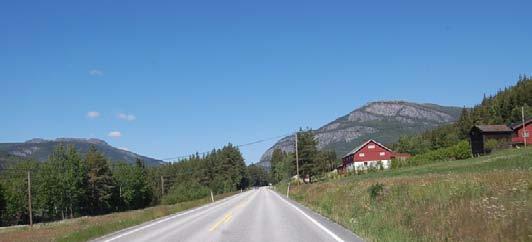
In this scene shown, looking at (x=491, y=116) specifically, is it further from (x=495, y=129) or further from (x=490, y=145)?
(x=490, y=145)

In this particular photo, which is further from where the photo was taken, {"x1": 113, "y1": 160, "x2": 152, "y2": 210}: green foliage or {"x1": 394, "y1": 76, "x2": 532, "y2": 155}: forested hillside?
{"x1": 394, "y1": 76, "x2": 532, "y2": 155}: forested hillside

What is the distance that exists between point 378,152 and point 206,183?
4429cm

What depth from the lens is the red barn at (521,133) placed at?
9061cm

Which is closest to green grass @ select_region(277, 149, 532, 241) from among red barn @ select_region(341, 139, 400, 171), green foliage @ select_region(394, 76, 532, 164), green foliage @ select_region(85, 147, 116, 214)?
green foliage @ select_region(85, 147, 116, 214)

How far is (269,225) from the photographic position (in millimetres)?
19312

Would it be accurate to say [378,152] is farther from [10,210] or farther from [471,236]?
[471,236]

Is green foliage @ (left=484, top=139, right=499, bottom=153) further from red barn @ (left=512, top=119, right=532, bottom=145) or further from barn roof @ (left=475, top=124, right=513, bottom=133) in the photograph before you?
barn roof @ (left=475, top=124, right=513, bottom=133)

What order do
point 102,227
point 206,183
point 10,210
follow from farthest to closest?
point 206,183 → point 10,210 → point 102,227

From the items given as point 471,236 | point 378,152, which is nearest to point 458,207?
point 471,236

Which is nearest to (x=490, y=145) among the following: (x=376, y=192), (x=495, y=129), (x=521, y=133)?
(x=495, y=129)

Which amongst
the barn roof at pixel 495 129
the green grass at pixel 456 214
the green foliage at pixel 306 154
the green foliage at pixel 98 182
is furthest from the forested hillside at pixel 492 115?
the green grass at pixel 456 214

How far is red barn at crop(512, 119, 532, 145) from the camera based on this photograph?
90613mm

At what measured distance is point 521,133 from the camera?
310 feet

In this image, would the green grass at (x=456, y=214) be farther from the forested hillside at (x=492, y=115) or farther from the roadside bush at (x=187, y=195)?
the forested hillside at (x=492, y=115)
